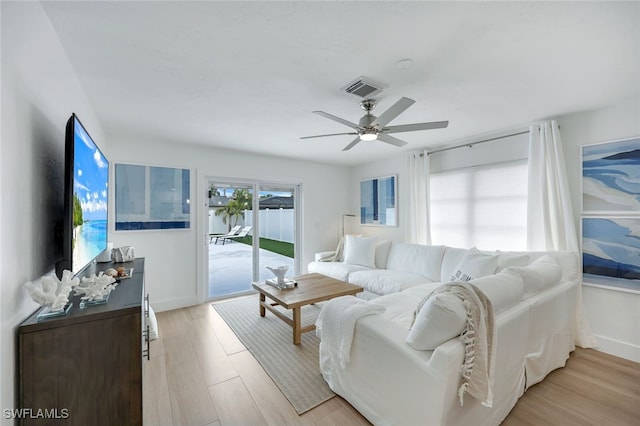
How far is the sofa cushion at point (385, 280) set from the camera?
3.24 m

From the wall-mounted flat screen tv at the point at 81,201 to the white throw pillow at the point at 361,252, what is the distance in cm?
332

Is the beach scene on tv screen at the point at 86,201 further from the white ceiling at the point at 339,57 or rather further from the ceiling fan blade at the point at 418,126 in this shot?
the ceiling fan blade at the point at 418,126

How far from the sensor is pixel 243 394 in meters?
1.96

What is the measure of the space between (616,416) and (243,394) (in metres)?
2.63

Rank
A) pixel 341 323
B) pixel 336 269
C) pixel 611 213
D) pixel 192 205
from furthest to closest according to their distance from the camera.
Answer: pixel 336 269
pixel 192 205
pixel 611 213
pixel 341 323

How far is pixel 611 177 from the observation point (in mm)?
2525

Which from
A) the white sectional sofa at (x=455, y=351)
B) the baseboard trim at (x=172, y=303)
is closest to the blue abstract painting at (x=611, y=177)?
the white sectional sofa at (x=455, y=351)

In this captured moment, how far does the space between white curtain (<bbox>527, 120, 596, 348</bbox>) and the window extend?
185 millimetres

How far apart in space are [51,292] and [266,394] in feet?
5.18

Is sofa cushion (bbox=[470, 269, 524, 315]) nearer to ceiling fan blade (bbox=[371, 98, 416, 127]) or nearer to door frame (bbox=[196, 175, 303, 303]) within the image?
ceiling fan blade (bbox=[371, 98, 416, 127])

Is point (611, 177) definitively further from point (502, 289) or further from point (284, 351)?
point (284, 351)

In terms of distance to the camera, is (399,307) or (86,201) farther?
(399,307)

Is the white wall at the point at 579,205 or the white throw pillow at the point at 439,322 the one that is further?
the white wall at the point at 579,205

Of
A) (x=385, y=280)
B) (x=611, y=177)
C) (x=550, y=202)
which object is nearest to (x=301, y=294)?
(x=385, y=280)
